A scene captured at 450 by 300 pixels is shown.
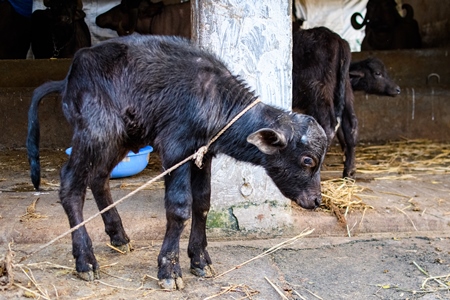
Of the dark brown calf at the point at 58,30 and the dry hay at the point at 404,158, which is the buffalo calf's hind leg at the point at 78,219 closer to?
the dry hay at the point at 404,158

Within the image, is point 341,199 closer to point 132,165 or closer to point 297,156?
point 297,156

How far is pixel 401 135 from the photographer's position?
9953mm

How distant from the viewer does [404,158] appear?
8.38 metres

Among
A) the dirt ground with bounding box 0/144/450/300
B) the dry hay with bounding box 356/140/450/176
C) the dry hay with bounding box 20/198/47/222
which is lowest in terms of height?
the dry hay with bounding box 356/140/450/176

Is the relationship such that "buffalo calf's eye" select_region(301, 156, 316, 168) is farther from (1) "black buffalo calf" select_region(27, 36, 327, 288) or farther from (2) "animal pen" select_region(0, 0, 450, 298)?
(2) "animal pen" select_region(0, 0, 450, 298)

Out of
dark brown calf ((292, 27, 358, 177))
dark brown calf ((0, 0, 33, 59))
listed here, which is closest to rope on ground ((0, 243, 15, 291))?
dark brown calf ((292, 27, 358, 177))

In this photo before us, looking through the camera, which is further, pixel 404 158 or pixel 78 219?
pixel 404 158

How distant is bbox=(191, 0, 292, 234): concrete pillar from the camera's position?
5.04 meters

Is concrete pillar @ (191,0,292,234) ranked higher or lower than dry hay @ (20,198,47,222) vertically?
higher

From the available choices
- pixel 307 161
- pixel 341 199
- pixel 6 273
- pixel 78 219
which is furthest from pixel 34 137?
pixel 341 199

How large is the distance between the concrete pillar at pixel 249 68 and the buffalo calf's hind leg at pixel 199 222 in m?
0.79

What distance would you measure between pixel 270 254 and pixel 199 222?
74 centimetres

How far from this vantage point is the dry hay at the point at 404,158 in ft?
24.8

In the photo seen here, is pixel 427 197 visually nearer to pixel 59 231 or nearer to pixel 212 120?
pixel 212 120
